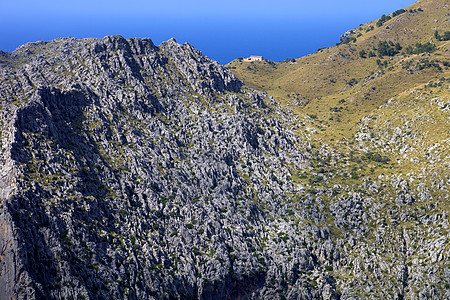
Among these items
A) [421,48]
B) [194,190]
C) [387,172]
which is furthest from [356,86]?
[194,190]

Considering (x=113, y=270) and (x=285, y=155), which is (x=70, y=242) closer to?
(x=113, y=270)

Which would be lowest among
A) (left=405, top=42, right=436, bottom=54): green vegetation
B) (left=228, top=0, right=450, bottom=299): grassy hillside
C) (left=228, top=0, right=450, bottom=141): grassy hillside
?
(left=228, top=0, right=450, bottom=299): grassy hillside

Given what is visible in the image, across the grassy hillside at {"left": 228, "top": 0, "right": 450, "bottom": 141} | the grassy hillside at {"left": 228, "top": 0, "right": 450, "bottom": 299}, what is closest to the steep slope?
the grassy hillside at {"left": 228, "top": 0, "right": 450, "bottom": 299}

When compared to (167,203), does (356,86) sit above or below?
above

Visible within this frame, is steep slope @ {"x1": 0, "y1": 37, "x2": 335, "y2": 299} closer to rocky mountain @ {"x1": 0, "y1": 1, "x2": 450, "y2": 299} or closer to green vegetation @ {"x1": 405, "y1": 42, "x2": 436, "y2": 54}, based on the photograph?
rocky mountain @ {"x1": 0, "y1": 1, "x2": 450, "y2": 299}

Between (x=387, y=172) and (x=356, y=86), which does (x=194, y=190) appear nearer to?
(x=387, y=172)

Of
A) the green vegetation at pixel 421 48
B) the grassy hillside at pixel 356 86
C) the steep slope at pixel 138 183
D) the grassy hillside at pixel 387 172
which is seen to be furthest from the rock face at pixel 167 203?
the green vegetation at pixel 421 48
